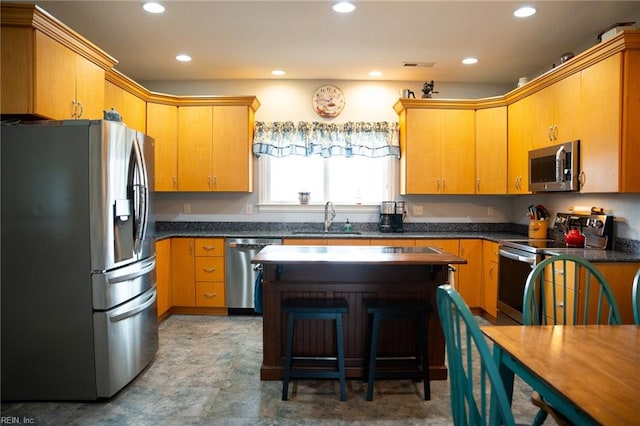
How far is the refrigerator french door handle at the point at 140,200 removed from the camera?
271 cm

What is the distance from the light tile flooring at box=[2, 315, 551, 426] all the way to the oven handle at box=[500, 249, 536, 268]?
3.23ft

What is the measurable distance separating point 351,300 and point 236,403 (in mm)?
936

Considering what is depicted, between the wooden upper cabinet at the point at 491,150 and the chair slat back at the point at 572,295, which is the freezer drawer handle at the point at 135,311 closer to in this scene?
the chair slat back at the point at 572,295

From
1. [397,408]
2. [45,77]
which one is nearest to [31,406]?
[45,77]

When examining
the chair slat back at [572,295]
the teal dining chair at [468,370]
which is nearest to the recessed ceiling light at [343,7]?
the chair slat back at [572,295]

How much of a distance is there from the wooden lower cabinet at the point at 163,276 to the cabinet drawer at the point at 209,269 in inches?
11.5

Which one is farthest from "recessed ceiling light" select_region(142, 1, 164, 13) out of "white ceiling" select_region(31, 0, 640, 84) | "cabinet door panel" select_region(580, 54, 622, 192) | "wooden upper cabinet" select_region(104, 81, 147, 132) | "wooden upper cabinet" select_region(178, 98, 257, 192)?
"cabinet door panel" select_region(580, 54, 622, 192)

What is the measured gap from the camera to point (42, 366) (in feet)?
7.98

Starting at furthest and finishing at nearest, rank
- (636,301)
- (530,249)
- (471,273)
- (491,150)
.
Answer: (491,150)
(471,273)
(530,249)
(636,301)

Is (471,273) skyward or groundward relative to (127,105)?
groundward

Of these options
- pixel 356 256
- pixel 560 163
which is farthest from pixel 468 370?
pixel 560 163

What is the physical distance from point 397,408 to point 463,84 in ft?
12.4

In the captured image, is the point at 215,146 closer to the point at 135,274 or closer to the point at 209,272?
the point at 209,272

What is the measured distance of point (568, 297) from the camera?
9.44ft
